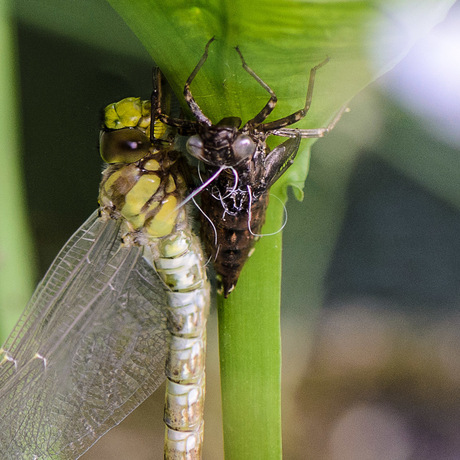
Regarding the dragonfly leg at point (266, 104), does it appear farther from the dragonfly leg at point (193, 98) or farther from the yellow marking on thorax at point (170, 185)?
the yellow marking on thorax at point (170, 185)

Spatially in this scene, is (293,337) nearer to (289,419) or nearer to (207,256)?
(289,419)

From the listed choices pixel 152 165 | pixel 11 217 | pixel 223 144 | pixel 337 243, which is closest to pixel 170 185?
pixel 152 165

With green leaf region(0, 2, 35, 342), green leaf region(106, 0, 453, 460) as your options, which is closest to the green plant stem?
Result: green leaf region(106, 0, 453, 460)

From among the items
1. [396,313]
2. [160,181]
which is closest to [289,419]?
[396,313]

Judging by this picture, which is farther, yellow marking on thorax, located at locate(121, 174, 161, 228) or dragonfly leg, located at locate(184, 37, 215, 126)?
yellow marking on thorax, located at locate(121, 174, 161, 228)

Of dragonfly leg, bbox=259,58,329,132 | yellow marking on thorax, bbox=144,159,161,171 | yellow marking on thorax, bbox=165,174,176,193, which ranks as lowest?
yellow marking on thorax, bbox=165,174,176,193

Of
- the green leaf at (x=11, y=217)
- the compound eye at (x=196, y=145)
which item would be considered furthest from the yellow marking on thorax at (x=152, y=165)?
the green leaf at (x=11, y=217)

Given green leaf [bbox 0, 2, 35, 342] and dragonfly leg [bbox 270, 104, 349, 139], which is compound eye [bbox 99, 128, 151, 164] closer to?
dragonfly leg [bbox 270, 104, 349, 139]
